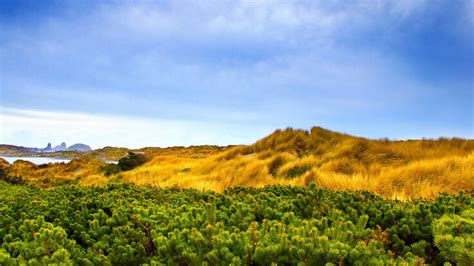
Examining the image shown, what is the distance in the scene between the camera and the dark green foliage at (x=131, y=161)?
2300cm

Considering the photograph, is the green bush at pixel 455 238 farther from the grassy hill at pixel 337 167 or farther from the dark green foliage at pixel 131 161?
the dark green foliage at pixel 131 161

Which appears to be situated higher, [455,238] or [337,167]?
[337,167]

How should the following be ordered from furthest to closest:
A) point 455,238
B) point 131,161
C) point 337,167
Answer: point 131,161 < point 337,167 < point 455,238

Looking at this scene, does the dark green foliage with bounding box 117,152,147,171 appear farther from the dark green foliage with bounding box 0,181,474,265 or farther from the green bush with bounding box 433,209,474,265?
the green bush with bounding box 433,209,474,265

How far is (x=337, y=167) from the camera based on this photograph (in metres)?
11.9

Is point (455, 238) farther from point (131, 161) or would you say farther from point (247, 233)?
point (131, 161)

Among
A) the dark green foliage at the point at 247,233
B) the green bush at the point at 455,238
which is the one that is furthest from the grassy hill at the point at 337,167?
the green bush at the point at 455,238

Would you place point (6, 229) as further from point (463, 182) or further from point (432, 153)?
point (432, 153)

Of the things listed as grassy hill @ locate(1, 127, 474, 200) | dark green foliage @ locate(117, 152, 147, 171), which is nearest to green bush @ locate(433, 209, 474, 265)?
grassy hill @ locate(1, 127, 474, 200)

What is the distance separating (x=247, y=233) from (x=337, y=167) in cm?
906

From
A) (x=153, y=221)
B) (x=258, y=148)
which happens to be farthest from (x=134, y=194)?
(x=258, y=148)

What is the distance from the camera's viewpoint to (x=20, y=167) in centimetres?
2962

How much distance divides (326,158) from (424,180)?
15.6ft

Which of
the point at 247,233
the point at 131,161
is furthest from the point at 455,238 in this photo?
the point at 131,161
